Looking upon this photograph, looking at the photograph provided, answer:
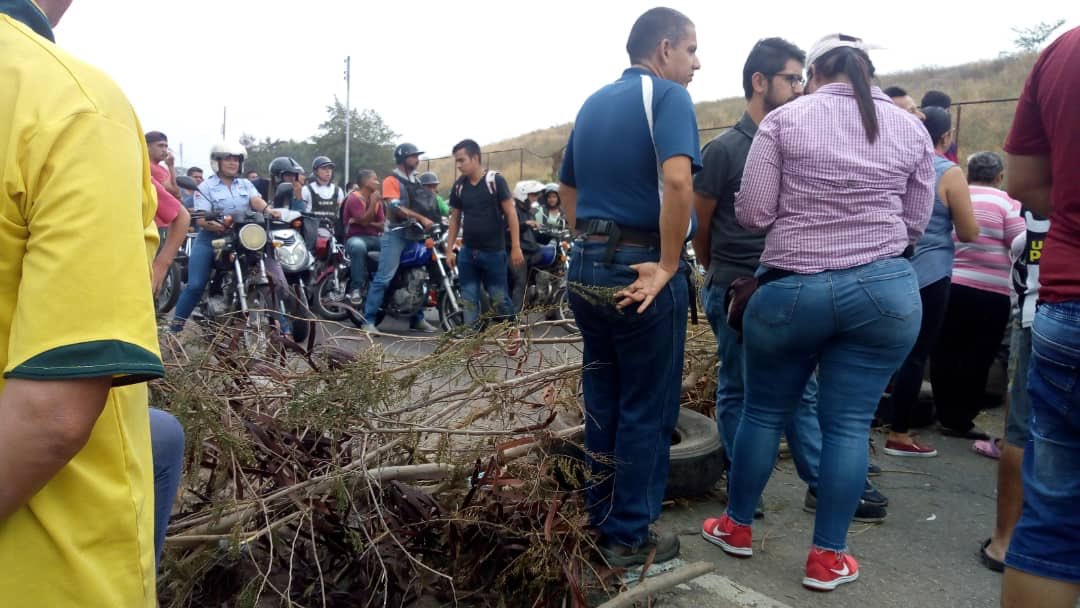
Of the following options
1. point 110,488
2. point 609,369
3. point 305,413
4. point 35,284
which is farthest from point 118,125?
point 609,369

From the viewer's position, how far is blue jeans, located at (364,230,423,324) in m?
8.75

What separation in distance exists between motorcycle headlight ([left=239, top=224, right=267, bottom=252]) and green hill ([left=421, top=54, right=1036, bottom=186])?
19.6 meters

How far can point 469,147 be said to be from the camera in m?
7.67

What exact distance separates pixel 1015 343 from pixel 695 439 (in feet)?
4.71

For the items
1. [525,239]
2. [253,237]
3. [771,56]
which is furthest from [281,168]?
[771,56]

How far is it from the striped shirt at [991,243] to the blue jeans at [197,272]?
19.5 ft

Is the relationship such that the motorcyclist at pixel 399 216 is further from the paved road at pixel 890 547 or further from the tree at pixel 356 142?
the tree at pixel 356 142

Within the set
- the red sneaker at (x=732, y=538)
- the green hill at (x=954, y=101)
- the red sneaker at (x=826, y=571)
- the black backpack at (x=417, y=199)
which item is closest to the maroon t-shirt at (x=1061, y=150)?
the red sneaker at (x=826, y=571)

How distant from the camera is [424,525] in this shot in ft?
9.01

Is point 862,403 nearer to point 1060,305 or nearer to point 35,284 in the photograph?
point 1060,305

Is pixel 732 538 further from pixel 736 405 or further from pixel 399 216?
pixel 399 216

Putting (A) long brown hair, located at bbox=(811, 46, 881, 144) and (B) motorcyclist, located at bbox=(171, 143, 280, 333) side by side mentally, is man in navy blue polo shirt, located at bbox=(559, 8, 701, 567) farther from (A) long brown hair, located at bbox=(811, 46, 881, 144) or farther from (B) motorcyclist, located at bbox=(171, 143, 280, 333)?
(B) motorcyclist, located at bbox=(171, 143, 280, 333)

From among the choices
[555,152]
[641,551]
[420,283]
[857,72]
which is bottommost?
[641,551]

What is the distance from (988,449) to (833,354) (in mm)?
2621
